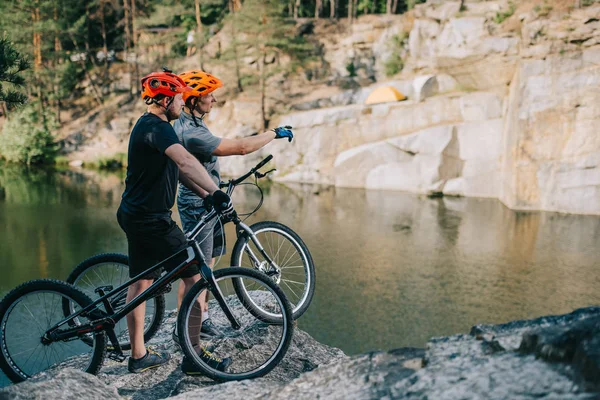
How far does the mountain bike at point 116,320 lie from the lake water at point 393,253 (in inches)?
277

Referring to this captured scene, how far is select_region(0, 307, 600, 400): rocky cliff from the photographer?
1.85 meters

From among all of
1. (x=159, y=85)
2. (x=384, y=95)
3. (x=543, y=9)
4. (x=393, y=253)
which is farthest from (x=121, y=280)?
(x=384, y=95)

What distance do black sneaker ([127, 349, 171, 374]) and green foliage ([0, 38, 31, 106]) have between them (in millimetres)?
3863

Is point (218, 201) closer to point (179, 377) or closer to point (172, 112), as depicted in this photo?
point (172, 112)

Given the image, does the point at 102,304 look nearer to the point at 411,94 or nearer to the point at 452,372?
the point at 452,372

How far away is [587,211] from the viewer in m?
20.4

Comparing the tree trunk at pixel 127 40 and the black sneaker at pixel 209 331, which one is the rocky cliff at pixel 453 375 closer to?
the black sneaker at pixel 209 331

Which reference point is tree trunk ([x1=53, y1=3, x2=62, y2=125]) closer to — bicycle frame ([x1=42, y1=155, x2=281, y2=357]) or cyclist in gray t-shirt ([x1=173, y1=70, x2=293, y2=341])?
cyclist in gray t-shirt ([x1=173, y1=70, x2=293, y2=341])

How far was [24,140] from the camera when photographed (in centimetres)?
3272

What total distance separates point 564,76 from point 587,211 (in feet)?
17.5

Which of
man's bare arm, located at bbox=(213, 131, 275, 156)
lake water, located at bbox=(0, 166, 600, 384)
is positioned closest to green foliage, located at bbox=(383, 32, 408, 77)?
lake water, located at bbox=(0, 166, 600, 384)

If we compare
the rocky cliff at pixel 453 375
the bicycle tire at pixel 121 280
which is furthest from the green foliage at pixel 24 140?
the rocky cliff at pixel 453 375

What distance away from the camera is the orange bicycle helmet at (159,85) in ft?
10.1

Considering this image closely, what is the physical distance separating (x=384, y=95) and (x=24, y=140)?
22433mm
